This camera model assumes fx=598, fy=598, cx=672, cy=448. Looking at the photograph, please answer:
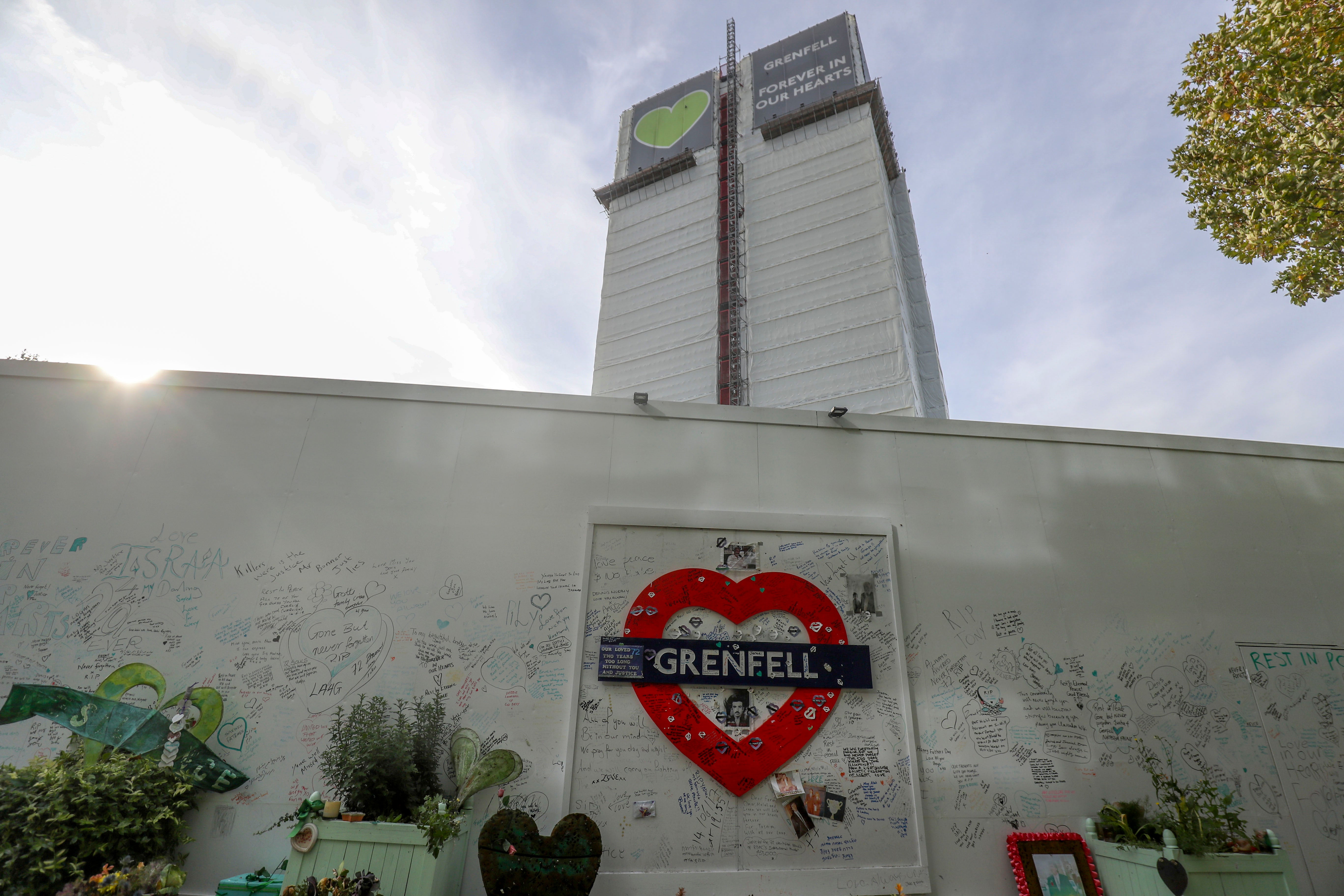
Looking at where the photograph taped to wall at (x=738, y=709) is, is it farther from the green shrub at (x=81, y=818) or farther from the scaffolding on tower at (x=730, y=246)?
the scaffolding on tower at (x=730, y=246)

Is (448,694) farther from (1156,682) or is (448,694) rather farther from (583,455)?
(1156,682)

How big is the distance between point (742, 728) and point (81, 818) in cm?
410

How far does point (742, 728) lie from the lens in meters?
4.50

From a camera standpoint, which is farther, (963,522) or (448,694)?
(963,522)

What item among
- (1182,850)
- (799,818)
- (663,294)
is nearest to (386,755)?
(799,818)

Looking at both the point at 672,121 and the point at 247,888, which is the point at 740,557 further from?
the point at 672,121

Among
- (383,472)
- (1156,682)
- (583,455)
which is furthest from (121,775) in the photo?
(1156,682)

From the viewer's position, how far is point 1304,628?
5242 mm

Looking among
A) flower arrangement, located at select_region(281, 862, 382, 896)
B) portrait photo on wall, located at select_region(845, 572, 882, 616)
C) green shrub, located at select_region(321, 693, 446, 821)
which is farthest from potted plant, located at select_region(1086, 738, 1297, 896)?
flower arrangement, located at select_region(281, 862, 382, 896)

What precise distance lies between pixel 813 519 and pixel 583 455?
2.09 metres

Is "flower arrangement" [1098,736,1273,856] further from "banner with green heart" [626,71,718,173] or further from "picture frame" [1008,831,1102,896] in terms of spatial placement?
"banner with green heart" [626,71,718,173]

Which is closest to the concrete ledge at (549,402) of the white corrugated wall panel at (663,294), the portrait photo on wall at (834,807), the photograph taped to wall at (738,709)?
the photograph taped to wall at (738,709)

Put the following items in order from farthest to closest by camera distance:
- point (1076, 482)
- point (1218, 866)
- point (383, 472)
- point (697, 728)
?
point (1076, 482), point (383, 472), point (697, 728), point (1218, 866)

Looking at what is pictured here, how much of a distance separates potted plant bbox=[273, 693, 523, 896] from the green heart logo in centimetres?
3183
